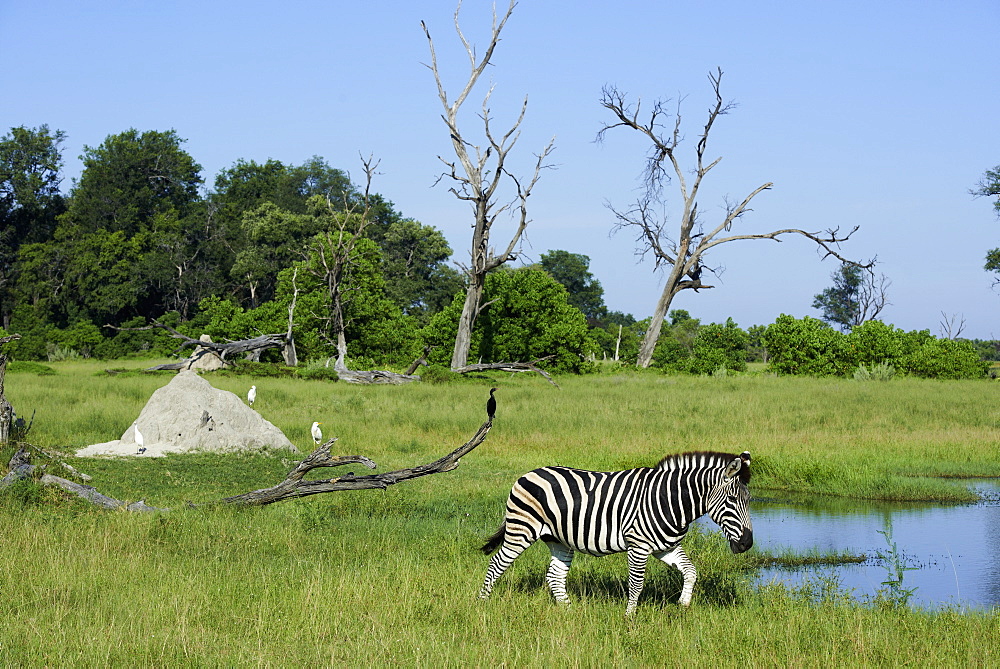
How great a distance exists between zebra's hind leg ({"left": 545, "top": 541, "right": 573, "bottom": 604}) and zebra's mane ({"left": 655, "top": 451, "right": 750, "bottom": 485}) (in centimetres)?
116

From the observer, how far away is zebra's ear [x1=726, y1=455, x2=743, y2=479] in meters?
7.46

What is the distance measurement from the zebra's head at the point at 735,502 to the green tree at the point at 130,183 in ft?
236

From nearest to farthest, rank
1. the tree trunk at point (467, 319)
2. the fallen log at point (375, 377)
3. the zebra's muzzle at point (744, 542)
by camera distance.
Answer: the zebra's muzzle at point (744, 542) → the fallen log at point (375, 377) → the tree trunk at point (467, 319)

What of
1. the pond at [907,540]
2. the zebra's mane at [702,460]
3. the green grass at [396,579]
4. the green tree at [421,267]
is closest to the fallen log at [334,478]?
the green grass at [396,579]

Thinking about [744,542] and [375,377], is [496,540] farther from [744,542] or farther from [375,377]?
[375,377]

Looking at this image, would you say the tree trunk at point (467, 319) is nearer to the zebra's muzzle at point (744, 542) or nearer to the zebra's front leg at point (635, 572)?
the zebra's front leg at point (635, 572)

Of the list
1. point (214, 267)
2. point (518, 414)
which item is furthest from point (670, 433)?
point (214, 267)

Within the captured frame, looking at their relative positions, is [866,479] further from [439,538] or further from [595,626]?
[595,626]

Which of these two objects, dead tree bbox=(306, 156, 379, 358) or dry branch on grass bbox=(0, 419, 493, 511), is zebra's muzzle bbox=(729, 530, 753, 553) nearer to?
dry branch on grass bbox=(0, 419, 493, 511)

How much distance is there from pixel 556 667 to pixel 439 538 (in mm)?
5140

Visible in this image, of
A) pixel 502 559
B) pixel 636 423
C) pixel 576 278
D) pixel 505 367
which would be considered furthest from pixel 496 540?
pixel 576 278

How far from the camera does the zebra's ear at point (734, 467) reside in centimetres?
746

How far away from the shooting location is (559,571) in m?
8.12

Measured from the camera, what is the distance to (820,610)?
8.49m
